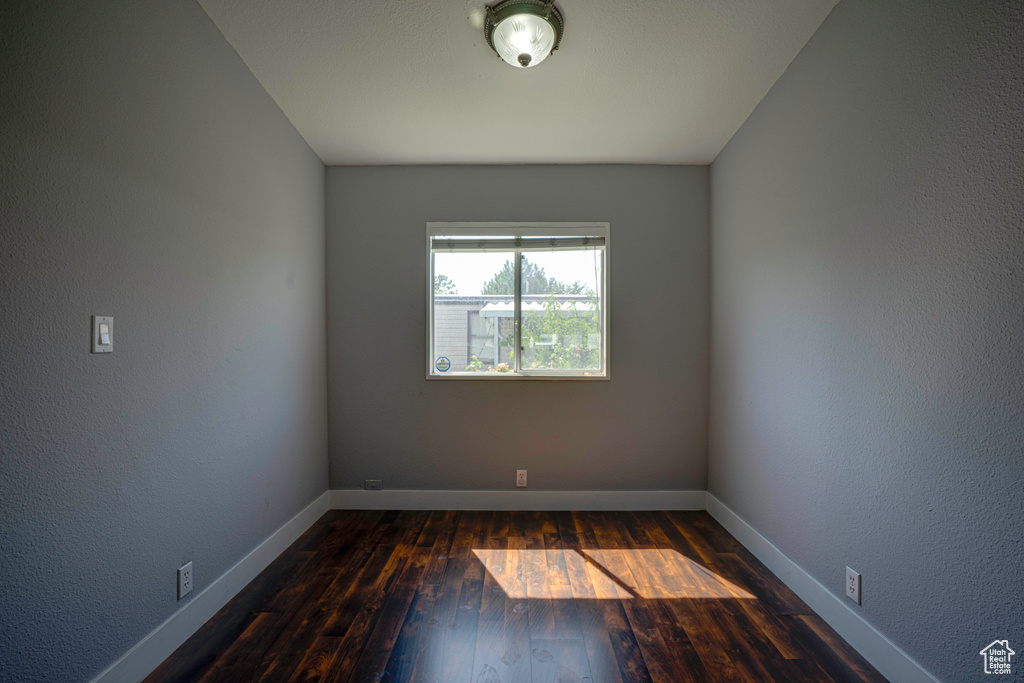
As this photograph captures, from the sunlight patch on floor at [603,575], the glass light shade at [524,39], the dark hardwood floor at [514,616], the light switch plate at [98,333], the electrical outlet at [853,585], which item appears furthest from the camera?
the sunlight patch on floor at [603,575]

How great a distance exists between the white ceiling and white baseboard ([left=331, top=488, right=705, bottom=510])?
2497 mm

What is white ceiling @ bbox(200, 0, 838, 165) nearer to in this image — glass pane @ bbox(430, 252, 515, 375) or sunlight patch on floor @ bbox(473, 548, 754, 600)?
glass pane @ bbox(430, 252, 515, 375)

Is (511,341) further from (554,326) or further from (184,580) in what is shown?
(184,580)

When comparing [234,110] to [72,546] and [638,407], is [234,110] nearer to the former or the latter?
[72,546]

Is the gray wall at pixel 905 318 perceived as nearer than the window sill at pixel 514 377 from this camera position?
Yes

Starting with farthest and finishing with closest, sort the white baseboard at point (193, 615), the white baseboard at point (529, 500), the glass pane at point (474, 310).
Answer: the glass pane at point (474, 310)
the white baseboard at point (529, 500)
the white baseboard at point (193, 615)

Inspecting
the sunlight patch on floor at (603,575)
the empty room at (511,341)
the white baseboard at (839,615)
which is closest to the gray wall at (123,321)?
the empty room at (511,341)

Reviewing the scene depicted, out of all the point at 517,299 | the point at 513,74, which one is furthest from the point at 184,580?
the point at 513,74

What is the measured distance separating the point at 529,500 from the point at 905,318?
2.54 metres

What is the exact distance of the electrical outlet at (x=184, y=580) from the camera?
5.91 feet

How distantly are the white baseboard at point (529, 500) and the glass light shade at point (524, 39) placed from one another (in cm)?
277

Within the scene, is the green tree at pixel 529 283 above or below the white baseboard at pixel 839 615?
above

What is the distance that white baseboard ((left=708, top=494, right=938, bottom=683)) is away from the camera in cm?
155

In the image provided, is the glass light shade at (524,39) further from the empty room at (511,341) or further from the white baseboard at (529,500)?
the white baseboard at (529,500)
